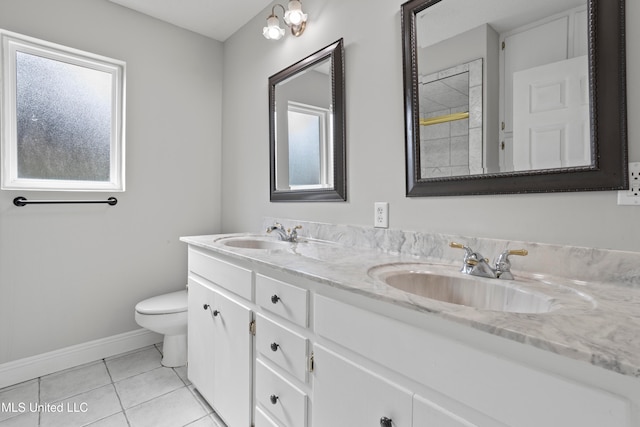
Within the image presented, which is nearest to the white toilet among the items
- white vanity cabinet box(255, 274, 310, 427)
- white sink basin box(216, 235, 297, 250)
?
white sink basin box(216, 235, 297, 250)

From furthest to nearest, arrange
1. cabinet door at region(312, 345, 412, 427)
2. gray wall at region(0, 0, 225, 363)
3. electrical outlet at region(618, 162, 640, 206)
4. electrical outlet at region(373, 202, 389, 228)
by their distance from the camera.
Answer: gray wall at region(0, 0, 225, 363), electrical outlet at region(373, 202, 389, 228), electrical outlet at region(618, 162, 640, 206), cabinet door at region(312, 345, 412, 427)

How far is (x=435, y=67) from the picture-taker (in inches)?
51.5

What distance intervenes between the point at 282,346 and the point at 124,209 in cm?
183

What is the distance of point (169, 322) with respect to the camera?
2.01 meters

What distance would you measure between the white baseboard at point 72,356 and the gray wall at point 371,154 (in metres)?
1.08

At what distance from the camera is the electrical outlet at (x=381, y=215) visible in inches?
58.5

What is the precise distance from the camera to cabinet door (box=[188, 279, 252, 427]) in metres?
1.35

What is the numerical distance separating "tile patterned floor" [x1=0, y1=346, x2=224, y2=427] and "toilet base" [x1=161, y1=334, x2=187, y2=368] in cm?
4

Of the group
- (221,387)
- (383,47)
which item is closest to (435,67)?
(383,47)

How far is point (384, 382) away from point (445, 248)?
2.15 feet

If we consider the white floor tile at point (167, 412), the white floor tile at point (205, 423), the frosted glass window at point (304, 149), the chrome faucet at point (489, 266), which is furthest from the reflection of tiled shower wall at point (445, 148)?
the white floor tile at point (167, 412)

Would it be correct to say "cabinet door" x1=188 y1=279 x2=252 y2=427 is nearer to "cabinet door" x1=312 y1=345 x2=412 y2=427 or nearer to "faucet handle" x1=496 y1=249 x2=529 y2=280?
"cabinet door" x1=312 y1=345 x2=412 y2=427

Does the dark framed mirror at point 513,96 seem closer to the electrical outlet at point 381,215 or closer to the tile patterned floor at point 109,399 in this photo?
the electrical outlet at point 381,215

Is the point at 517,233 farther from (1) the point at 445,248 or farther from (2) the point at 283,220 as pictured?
(2) the point at 283,220
